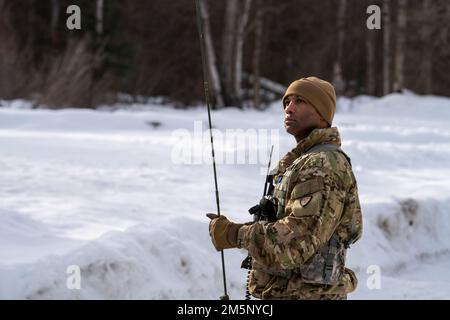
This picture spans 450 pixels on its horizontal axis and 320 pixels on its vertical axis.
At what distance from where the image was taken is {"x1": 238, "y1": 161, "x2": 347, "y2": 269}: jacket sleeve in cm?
277

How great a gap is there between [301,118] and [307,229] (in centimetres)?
52

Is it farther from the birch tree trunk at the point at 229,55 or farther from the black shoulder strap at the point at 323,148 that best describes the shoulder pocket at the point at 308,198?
the birch tree trunk at the point at 229,55

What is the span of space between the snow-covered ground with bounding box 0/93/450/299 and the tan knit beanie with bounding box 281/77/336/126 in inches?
99.2

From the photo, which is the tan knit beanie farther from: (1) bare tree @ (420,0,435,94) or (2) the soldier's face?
(1) bare tree @ (420,0,435,94)

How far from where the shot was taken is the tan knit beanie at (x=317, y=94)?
3.04m

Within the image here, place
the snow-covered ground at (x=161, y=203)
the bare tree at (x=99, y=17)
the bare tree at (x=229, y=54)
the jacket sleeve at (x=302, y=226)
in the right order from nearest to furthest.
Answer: the jacket sleeve at (x=302, y=226) → the snow-covered ground at (x=161, y=203) → the bare tree at (x=229, y=54) → the bare tree at (x=99, y=17)

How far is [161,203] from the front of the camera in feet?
27.0

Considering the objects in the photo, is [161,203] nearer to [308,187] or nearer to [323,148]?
[323,148]

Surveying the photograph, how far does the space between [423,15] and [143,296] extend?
23.6 metres

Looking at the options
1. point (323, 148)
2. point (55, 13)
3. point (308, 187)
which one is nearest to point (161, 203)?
point (323, 148)

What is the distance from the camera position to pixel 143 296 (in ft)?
17.9

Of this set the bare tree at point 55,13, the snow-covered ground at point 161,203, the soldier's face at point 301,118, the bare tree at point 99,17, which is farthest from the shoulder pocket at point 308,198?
the bare tree at point 55,13

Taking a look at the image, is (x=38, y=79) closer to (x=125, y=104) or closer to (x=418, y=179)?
(x=125, y=104)

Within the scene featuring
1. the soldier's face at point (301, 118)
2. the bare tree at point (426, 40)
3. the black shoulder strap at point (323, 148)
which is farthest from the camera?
the bare tree at point (426, 40)
